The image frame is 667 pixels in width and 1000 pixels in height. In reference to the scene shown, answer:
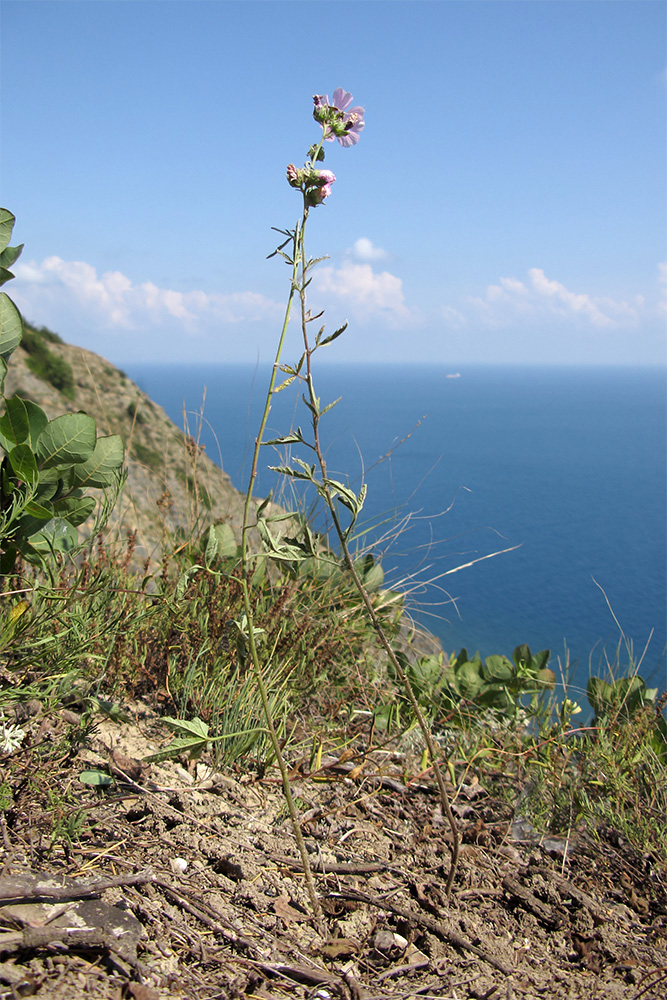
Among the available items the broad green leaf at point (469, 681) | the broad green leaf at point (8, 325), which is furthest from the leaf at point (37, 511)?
the broad green leaf at point (469, 681)

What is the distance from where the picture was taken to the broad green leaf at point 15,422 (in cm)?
160

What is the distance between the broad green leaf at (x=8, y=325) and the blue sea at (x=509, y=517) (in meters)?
0.73

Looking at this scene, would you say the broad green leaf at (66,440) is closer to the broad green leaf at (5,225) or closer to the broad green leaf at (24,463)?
the broad green leaf at (24,463)

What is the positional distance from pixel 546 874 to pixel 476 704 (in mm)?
749

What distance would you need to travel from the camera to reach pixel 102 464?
5.92 feet

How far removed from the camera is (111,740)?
1641 mm

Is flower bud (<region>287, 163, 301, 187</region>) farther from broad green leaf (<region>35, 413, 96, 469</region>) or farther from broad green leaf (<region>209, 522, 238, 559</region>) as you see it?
broad green leaf (<region>209, 522, 238, 559</region>)

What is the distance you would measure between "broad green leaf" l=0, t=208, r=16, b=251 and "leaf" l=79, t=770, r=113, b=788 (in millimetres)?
1432

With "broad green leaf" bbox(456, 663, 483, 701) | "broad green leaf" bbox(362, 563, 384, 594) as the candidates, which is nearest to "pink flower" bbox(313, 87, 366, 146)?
"broad green leaf" bbox(362, 563, 384, 594)

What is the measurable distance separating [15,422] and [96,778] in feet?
3.02

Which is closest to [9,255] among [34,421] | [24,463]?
[34,421]

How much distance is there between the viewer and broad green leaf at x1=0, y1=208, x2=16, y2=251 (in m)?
1.73

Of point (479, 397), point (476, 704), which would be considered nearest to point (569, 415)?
point (479, 397)

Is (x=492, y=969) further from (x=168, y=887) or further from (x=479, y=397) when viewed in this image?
(x=479, y=397)
